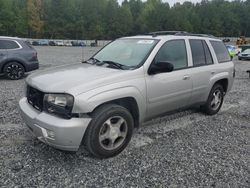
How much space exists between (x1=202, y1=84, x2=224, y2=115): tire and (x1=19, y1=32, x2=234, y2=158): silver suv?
→ 0.21 m

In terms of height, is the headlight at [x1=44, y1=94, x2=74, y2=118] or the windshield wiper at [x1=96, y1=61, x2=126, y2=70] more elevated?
the windshield wiper at [x1=96, y1=61, x2=126, y2=70]

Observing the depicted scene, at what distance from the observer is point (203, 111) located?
19.9ft

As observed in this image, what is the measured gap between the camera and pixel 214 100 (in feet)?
19.7

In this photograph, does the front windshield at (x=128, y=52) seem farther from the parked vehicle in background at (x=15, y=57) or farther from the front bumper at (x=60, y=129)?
the parked vehicle in background at (x=15, y=57)

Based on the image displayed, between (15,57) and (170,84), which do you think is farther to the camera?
(15,57)

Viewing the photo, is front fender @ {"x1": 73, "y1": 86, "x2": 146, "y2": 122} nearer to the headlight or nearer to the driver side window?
the headlight

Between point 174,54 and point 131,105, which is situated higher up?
point 174,54

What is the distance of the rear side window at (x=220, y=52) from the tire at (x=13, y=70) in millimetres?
7314

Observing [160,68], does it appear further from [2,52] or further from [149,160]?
[2,52]

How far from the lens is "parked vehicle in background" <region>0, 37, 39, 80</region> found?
1002 centimetres

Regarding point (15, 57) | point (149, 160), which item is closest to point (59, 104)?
point (149, 160)

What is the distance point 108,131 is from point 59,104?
0.80m

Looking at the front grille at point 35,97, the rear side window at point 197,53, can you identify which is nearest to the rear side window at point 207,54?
the rear side window at point 197,53

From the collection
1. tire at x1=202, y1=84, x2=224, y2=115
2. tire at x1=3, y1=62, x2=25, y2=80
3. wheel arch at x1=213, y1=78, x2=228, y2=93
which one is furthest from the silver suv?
tire at x1=3, y1=62, x2=25, y2=80
